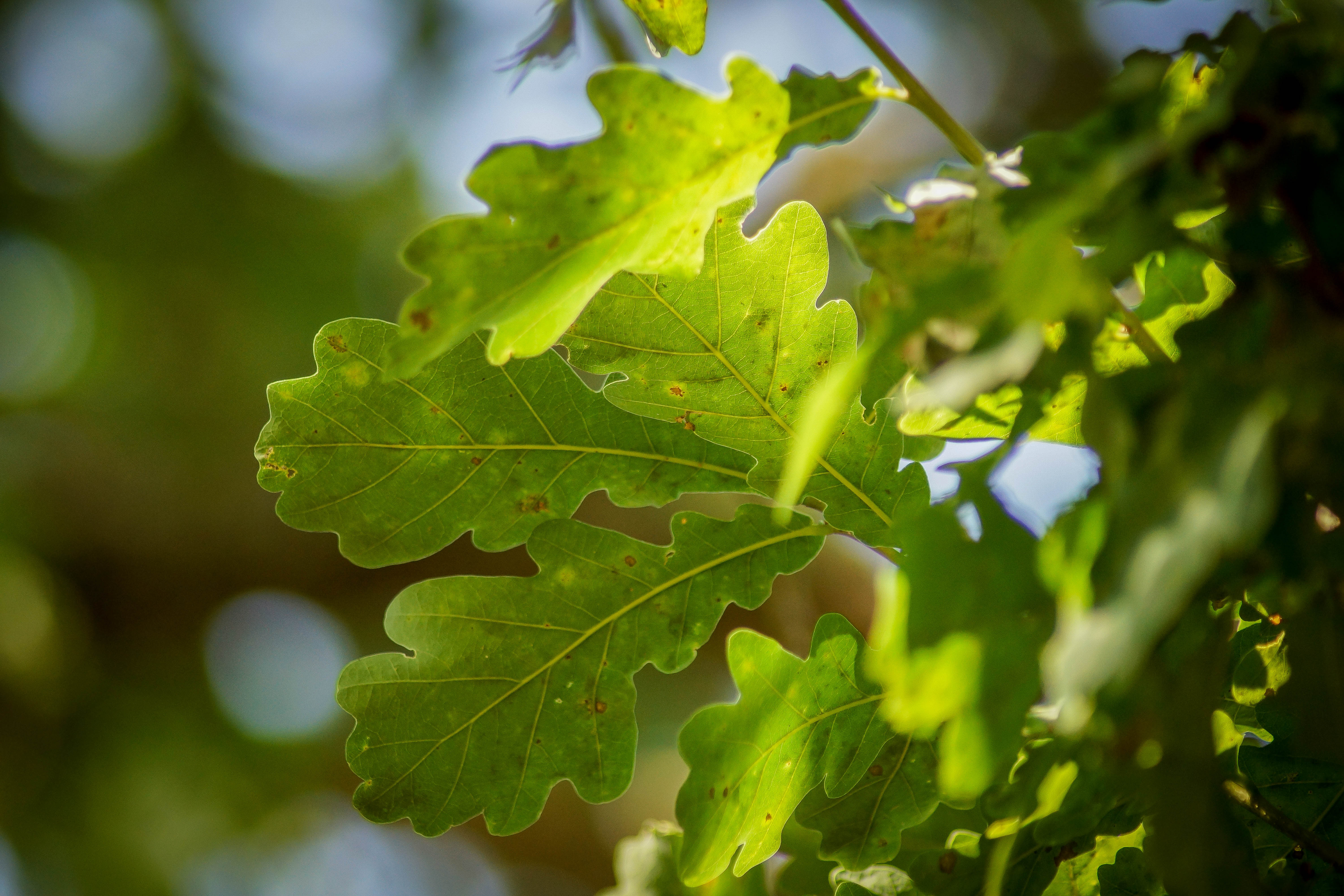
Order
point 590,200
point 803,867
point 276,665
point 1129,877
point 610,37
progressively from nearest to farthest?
point 590,200 < point 1129,877 < point 803,867 < point 610,37 < point 276,665

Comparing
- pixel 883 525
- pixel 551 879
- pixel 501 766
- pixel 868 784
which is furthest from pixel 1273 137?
pixel 551 879

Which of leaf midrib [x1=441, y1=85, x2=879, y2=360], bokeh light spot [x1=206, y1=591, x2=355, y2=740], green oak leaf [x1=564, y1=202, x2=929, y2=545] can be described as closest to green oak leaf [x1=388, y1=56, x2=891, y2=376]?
leaf midrib [x1=441, y1=85, x2=879, y2=360]

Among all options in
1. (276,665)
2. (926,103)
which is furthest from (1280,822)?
(276,665)

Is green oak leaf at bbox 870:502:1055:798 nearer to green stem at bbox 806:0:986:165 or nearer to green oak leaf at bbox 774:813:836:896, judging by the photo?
green stem at bbox 806:0:986:165

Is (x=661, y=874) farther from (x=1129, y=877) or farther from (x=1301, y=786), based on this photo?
(x=1301, y=786)

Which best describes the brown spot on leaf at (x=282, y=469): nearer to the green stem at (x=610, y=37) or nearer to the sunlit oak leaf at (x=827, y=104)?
the sunlit oak leaf at (x=827, y=104)

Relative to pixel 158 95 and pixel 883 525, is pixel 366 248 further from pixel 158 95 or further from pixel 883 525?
pixel 883 525
